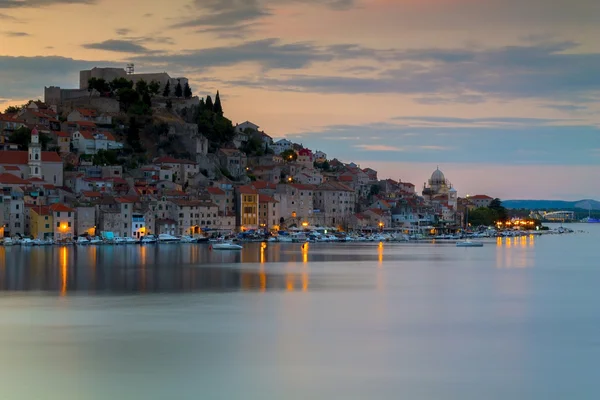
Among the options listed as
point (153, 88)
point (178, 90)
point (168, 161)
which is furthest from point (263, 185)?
point (153, 88)

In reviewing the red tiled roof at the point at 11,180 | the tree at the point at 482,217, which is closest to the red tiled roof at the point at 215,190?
the red tiled roof at the point at 11,180

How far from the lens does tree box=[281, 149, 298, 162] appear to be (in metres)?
85.4

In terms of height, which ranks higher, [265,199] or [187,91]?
[187,91]

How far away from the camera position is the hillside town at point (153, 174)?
57.6 metres

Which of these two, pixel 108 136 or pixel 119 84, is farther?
pixel 119 84

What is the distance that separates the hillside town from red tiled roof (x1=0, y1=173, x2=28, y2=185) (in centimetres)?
10

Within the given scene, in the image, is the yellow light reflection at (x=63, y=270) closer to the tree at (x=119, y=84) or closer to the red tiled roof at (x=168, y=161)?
the red tiled roof at (x=168, y=161)

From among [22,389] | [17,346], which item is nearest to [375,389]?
[22,389]

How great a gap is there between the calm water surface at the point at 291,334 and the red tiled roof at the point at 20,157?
23981 mm

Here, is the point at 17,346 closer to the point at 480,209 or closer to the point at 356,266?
the point at 356,266

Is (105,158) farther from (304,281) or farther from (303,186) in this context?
(304,281)

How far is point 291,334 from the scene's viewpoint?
65.1ft

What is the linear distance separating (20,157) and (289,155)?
1243 inches

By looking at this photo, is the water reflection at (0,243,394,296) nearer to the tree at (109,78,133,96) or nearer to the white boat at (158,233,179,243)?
the white boat at (158,233,179,243)
